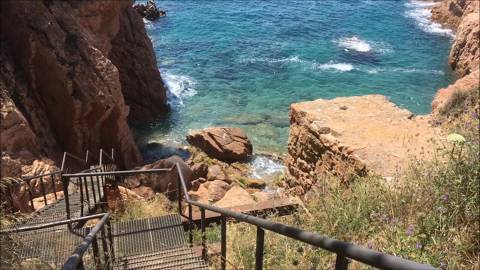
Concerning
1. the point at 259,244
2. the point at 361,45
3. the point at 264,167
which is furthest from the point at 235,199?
the point at 361,45

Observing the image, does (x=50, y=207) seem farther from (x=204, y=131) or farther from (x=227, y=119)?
(x=227, y=119)

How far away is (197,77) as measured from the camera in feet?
86.0

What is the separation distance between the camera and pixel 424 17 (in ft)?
126

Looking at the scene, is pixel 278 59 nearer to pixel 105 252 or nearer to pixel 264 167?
pixel 264 167

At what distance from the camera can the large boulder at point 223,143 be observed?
18.0 m

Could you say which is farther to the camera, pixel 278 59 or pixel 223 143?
pixel 278 59

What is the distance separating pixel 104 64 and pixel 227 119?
936cm

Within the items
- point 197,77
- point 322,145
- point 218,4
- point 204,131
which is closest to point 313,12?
point 218,4

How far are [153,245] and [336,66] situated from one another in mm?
23050

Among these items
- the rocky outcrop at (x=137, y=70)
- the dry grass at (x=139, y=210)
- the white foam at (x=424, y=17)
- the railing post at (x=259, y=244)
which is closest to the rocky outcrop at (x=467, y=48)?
the white foam at (x=424, y=17)

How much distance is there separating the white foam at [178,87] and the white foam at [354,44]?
11.2 m

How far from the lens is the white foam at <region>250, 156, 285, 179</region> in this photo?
1738 centimetres

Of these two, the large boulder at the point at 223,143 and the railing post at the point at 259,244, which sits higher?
the railing post at the point at 259,244

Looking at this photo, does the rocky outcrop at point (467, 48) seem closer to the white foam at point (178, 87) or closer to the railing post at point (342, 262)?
the white foam at point (178, 87)
